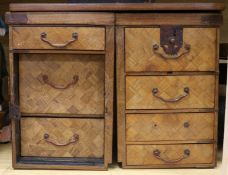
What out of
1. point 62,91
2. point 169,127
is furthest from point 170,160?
point 62,91

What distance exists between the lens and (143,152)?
130 cm

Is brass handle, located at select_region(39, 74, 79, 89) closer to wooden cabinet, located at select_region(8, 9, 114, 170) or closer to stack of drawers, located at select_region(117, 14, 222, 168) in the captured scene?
wooden cabinet, located at select_region(8, 9, 114, 170)

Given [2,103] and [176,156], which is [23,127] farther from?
[176,156]

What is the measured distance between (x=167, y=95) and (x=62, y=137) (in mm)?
418

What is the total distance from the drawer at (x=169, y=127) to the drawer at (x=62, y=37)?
0.96 feet

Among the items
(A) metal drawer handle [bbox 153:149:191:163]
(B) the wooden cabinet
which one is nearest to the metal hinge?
(B) the wooden cabinet

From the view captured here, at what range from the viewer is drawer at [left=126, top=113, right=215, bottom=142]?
1285mm

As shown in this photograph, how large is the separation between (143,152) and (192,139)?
19 cm

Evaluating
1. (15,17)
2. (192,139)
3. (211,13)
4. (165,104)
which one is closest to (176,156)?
(192,139)

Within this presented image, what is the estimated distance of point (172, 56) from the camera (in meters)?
1.25

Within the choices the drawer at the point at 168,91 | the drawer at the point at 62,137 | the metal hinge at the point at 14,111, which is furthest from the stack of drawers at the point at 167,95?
the metal hinge at the point at 14,111

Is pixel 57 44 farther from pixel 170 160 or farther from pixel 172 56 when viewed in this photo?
pixel 170 160

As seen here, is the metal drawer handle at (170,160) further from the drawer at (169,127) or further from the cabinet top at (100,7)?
the cabinet top at (100,7)

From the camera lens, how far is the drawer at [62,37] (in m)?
1.23
